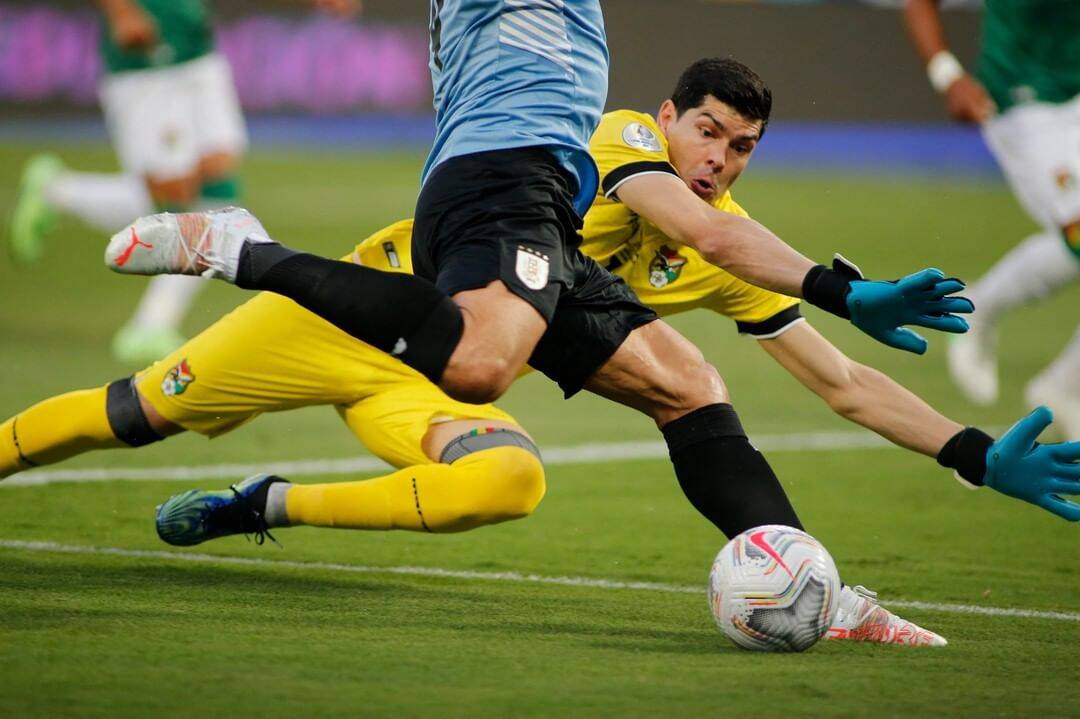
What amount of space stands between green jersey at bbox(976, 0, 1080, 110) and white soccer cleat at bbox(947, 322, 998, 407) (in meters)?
1.35

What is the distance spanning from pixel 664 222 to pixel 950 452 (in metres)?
1.06

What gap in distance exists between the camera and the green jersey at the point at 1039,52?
812 centimetres

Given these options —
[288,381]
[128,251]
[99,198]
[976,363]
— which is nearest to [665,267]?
[288,381]

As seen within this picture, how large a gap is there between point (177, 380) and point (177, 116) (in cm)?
551

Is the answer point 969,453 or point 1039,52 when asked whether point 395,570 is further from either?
point 1039,52

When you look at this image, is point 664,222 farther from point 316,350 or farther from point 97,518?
point 97,518

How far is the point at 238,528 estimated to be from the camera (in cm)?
530

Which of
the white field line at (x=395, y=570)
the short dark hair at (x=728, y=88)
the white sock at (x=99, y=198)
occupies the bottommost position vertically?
the white sock at (x=99, y=198)

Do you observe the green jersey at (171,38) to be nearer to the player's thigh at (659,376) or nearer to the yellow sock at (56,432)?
the yellow sock at (56,432)

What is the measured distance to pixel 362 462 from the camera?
734 cm

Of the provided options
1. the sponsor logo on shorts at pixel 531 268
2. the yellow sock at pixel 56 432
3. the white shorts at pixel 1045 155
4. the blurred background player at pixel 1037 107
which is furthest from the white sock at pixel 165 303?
the sponsor logo on shorts at pixel 531 268

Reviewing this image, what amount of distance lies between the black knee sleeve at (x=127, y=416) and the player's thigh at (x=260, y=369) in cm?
4

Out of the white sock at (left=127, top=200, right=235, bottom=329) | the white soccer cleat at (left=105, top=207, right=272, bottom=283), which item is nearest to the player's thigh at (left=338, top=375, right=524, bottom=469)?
the white soccer cleat at (left=105, top=207, right=272, bottom=283)

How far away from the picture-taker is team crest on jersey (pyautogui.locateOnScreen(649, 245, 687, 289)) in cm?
527
